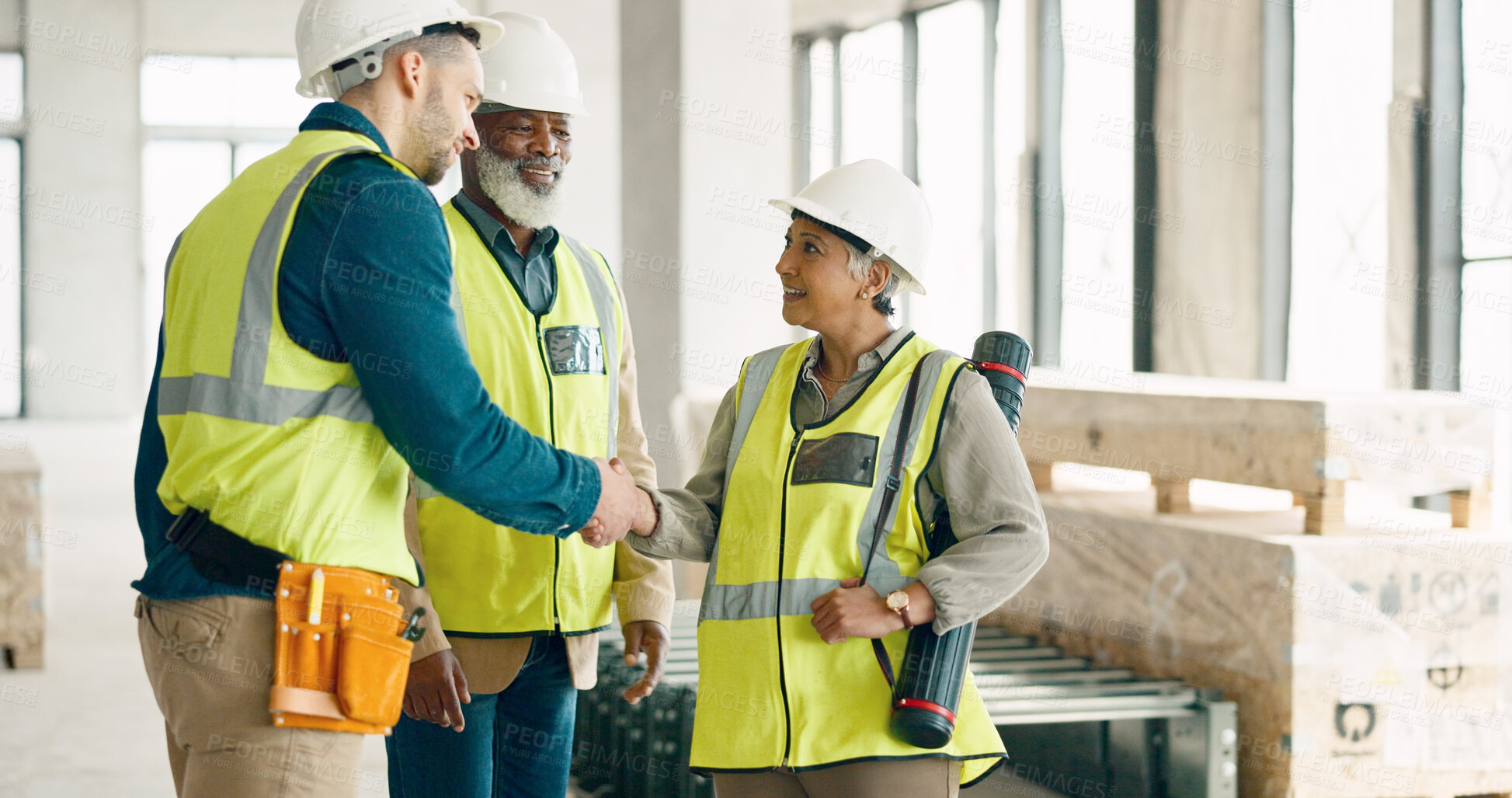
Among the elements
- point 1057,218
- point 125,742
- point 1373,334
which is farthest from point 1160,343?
point 125,742

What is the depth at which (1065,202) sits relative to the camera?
449 inches

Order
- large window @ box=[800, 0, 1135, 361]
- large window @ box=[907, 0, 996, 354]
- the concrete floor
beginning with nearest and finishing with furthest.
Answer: the concrete floor, large window @ box=[800, 0, 1135, 361], large window @ box=[907, 0, 996, 354]

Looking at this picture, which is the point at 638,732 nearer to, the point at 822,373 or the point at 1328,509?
the point at 1328,509

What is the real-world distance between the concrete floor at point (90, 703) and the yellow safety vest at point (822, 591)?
1963mm

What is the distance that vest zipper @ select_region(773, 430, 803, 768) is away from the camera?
2285 mm

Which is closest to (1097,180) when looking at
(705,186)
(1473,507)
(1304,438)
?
(705,186)

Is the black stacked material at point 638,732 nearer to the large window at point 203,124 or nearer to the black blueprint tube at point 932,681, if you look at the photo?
the black blueprint tube at point 932,681

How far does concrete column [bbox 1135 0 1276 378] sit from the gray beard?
21.0 ft

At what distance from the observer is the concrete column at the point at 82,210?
22469mm

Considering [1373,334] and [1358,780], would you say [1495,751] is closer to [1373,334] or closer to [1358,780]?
[1358,780]


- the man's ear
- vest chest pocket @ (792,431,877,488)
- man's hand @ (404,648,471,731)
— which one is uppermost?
the man's ear

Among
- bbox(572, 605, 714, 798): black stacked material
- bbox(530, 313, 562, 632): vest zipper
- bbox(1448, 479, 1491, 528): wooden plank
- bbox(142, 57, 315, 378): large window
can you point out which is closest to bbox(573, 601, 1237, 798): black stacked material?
bbox(572, 605, 714, 798): black stacked material

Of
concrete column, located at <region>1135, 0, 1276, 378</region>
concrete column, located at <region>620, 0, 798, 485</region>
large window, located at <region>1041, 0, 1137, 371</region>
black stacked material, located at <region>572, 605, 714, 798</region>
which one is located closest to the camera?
black stacked material, located at <region>572, 605, 714, 798</region>

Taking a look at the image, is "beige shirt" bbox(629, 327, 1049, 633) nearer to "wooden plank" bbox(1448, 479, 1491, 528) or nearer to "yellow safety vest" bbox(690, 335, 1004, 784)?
"yellow safety vest" bbox(690, 335, 1004, 784)
